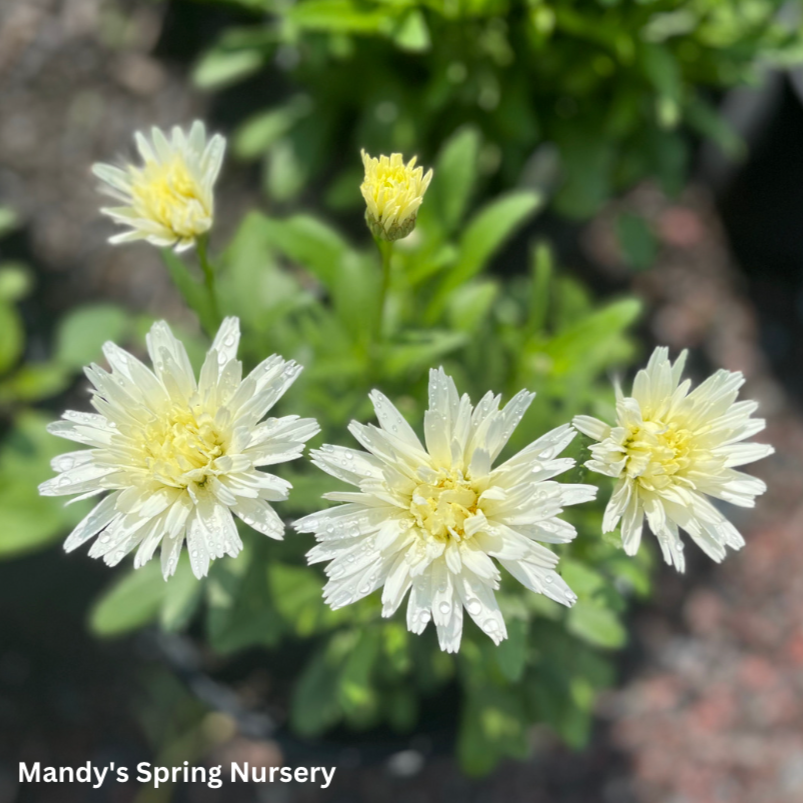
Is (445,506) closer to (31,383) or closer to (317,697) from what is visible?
(317,697)

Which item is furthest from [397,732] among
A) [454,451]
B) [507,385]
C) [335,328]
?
[454,451]

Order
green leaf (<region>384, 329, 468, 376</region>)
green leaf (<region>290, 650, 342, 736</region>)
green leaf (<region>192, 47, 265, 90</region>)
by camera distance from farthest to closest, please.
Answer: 1. green leaf (<region>192, 47, 265, 90</region>)
2. green leaf (<region>290, 650, 342, 736</region>)
3. green leaf (<region>384, 329, 468, 376</region>)

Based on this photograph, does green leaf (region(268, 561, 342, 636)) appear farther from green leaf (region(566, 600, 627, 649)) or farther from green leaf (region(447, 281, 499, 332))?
green leaf (region(447, 281, 499, 332))

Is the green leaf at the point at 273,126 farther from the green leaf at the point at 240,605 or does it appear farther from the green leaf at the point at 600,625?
the green leaf at the point at 600,625

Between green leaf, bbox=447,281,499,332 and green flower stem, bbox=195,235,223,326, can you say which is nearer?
green flower stem, bbox=195,235,223,326

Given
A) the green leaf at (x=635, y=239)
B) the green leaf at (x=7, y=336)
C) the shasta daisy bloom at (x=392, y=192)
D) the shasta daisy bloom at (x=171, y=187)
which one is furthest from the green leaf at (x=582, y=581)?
the green leaf at (x=7, y=336)

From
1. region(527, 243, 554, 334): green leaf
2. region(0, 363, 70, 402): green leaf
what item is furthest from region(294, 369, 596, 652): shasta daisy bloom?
region(0, 363, 70, 402): green leaf

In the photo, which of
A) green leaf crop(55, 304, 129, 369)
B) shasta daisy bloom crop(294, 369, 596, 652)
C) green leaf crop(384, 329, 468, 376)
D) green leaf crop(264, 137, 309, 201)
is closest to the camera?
shasta daisy bloom crop(294, 369, 596, 652)

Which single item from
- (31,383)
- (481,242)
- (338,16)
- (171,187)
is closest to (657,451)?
(481,242)
